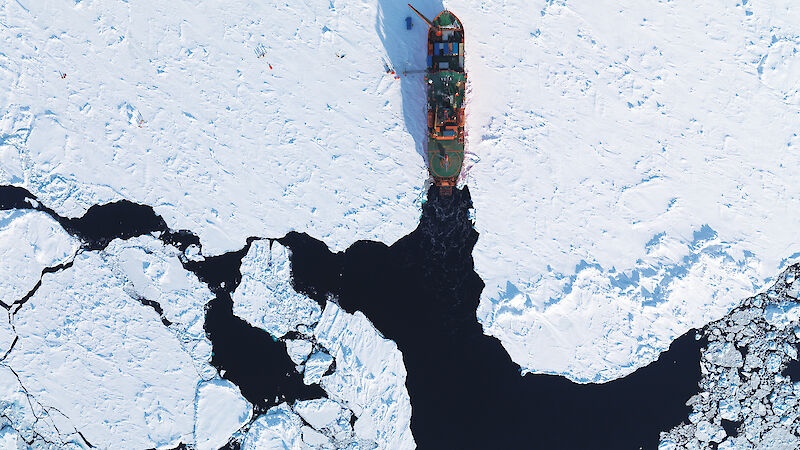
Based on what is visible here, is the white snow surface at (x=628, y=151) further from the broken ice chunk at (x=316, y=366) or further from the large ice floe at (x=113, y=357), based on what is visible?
the large ice floe at (x=113, y=357)

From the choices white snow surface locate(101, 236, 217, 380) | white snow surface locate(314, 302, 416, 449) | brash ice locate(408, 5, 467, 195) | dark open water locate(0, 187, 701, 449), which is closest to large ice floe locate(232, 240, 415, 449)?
white snow surface locate(314, 302, 416, 449)

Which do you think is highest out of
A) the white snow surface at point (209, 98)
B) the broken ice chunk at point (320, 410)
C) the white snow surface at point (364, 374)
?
the white snow surface at point (209, 98)

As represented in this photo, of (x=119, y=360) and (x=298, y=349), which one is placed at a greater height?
(x=298, y=349)

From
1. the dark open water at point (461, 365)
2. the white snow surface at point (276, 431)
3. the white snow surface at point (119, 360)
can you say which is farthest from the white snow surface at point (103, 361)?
the dark open water at point (461, 365)

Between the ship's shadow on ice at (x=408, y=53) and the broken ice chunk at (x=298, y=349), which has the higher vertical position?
the ship's shadow on ice at (x=408, y=53)

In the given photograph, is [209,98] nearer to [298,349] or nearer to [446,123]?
[446,123]

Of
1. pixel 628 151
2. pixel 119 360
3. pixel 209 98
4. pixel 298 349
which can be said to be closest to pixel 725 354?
pixel 628 151
